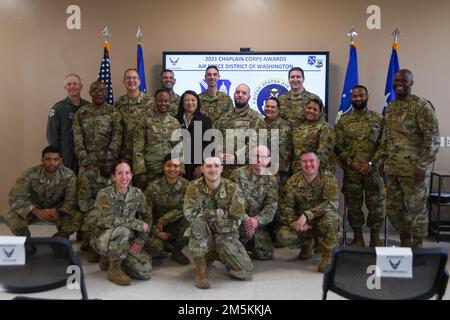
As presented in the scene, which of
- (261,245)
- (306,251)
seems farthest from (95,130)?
(306,251)

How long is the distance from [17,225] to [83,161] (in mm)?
813

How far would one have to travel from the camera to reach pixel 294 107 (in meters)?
4.77

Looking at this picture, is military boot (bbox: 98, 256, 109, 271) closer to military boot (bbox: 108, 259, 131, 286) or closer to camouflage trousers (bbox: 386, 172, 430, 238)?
military boot (bbox: 108, 259, 131, 286)

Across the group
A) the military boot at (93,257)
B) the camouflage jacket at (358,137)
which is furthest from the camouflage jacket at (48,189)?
the camouflage jacket at (358,137)

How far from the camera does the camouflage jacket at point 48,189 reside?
13.4 ft

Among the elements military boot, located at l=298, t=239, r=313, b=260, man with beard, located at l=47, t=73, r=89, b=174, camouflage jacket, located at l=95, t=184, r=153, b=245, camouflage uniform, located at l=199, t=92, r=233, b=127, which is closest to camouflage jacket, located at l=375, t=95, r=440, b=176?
military boot, located at l=298, t=239, r=313, b=260

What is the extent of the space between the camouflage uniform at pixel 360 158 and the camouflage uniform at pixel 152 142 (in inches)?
62.5

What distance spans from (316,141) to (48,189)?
237cm

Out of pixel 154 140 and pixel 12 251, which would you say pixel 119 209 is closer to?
pixel 154 140

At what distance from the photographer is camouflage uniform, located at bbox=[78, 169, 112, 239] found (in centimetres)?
417

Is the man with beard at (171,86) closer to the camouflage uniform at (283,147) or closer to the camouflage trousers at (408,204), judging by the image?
the camouflage uniform at (283,147)

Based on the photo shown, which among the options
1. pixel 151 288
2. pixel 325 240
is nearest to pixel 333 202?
pixel 325 240

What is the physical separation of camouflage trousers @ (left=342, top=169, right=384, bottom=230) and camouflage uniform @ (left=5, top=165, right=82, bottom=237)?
2481 millimetres
